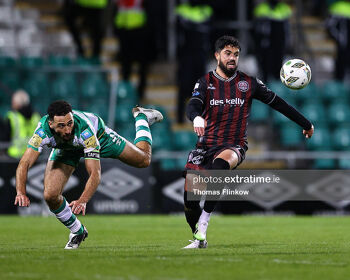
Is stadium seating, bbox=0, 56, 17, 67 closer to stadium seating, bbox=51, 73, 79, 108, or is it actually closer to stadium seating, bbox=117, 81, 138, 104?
stadium seating, bbox=51, 73, 79, 108

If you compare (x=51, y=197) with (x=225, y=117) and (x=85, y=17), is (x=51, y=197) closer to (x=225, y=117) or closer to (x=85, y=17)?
(x=225, y=117)

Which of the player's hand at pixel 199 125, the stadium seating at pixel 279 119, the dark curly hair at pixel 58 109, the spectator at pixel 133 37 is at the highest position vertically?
the spectator at pixel 133 37

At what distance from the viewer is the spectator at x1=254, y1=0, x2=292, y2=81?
18016 mm

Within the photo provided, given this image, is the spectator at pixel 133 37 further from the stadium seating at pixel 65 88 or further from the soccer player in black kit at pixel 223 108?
the soccer player in black kit at pixel 223 108

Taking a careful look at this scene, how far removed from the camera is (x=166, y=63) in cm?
1997

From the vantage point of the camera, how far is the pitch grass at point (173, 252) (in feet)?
21.2

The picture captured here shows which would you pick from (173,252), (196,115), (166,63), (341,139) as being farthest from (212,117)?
(166,63)

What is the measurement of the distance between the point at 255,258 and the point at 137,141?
3.01 m

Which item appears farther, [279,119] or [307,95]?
[307,95]

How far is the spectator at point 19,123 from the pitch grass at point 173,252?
211 cm

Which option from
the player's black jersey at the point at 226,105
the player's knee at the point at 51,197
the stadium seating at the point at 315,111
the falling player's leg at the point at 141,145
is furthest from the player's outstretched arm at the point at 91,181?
the stadium seating at the point at 315,111

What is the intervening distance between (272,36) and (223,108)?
9.42m

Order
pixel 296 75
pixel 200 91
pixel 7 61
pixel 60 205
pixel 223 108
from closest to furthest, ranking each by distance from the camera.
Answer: pixel 60 205, pixel 200 91, pixel 223 108, pixel 296 75, pixel 7 61

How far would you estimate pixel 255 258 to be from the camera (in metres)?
7.49
